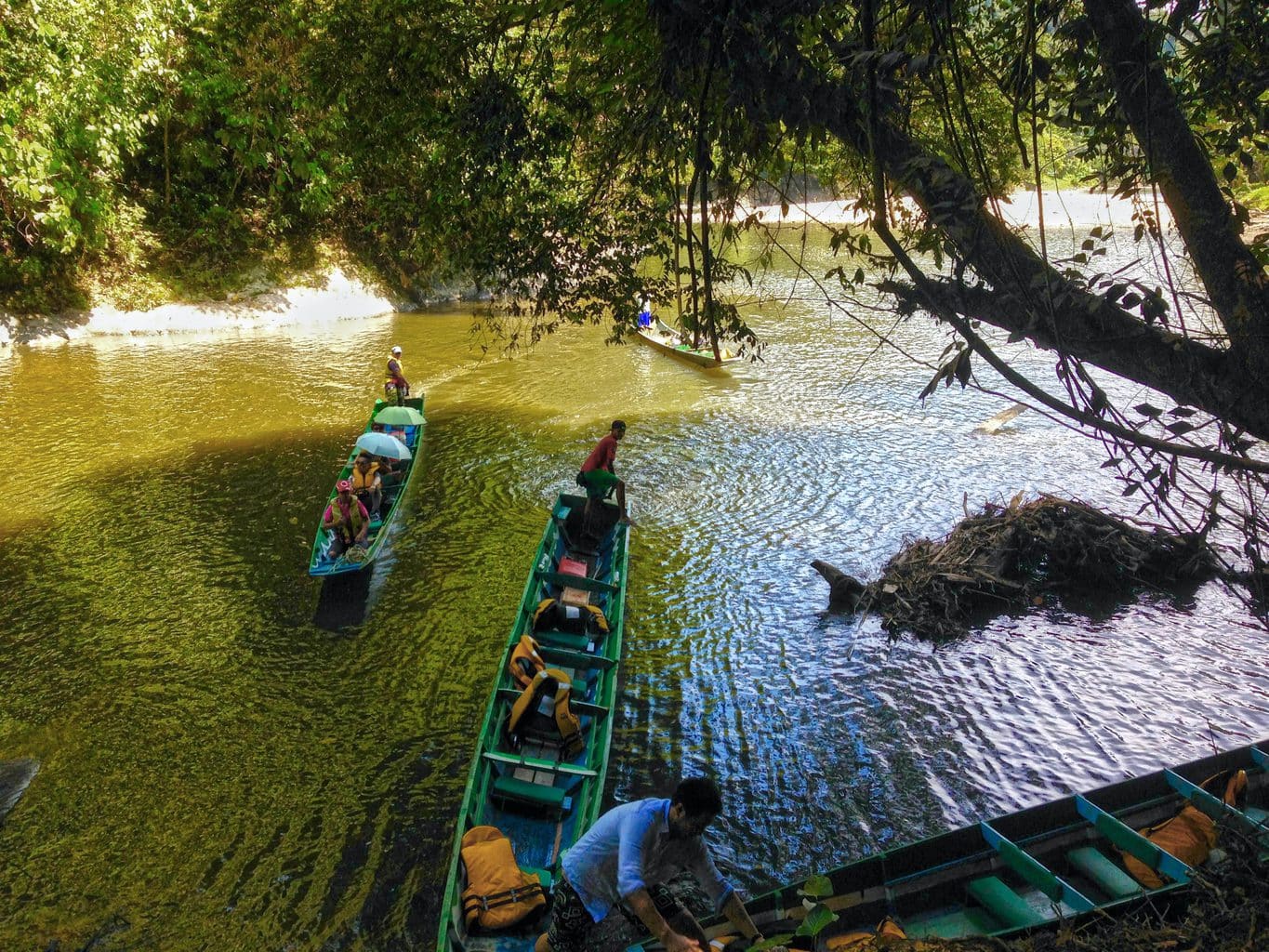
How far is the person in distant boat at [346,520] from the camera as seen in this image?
10781 mm

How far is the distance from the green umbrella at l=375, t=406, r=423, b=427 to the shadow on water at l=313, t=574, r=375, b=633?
4.12 metres

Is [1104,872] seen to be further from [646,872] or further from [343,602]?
[343,602]

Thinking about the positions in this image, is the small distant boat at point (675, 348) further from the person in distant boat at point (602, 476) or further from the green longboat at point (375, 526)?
the person in distant boat at point (602, 476)

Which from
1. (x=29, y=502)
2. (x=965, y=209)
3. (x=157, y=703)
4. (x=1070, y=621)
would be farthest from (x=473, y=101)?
(x=29, y=502)

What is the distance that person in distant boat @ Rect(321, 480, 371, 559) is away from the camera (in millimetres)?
10781

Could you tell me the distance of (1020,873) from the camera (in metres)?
5.58

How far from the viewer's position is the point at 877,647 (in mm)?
9805

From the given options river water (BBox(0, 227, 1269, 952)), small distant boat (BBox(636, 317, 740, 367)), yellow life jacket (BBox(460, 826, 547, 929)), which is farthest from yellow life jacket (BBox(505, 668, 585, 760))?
small distant boat (BBox(636, 317, 740, 367))

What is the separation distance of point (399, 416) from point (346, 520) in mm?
3896

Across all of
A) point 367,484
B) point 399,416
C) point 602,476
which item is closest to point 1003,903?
point 602,476

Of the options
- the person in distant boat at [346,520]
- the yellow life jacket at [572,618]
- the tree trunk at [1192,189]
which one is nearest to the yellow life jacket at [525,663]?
the yellow life jacket at [572,618]

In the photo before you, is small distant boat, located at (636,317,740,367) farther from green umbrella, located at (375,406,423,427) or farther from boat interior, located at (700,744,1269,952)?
boat interior, located at (700,744,1269,952)

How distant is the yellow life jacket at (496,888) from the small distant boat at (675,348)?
49.5ft

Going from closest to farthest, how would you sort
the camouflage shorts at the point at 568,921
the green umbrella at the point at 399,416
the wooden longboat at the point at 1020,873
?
the camouflage shorts at the point at 568,921 → the wooden longboat at the point at 1020,873 → the green umbrella at the point at 399,416
